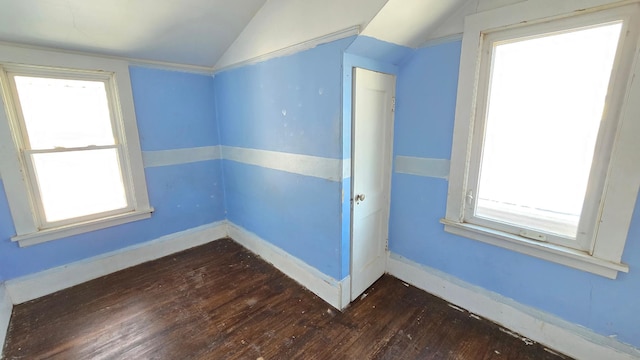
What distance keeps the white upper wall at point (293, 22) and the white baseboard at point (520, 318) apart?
6.85ft

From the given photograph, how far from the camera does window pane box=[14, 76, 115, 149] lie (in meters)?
2.20

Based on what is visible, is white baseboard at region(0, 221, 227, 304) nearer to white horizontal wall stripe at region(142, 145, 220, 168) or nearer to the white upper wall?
white horizontal wall stripe at region(142, 145, 220, 168)

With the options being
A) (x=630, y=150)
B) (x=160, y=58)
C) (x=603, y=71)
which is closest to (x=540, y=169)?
(x=630, y=150)

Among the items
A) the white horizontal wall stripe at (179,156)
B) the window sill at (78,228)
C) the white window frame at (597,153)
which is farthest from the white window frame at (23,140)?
the white window frame at (597,153)

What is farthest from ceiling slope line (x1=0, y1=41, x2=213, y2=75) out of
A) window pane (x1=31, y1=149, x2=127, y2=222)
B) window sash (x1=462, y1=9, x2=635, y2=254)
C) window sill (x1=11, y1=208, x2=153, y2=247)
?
window sash (x1=462, y1=9, x2=635, y2=254)

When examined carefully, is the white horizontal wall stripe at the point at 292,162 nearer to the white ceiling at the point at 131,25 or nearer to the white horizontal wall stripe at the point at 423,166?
the white horizontal wall stripe at the point at 423,166

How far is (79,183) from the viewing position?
8.14 ft

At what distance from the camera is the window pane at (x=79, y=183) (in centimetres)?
233

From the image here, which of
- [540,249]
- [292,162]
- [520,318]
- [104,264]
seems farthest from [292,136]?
[104,264]

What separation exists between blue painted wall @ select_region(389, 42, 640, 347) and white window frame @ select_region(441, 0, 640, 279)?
0.21ft

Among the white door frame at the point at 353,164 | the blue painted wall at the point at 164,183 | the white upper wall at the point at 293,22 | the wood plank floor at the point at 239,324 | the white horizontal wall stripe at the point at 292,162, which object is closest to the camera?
the white upper wall at the point at 293,22

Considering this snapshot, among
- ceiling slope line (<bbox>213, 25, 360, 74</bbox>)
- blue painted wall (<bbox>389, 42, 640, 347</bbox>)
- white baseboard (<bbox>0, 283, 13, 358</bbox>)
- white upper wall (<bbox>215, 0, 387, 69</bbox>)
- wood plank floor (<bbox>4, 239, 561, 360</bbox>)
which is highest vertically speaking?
white upper wall (<bbox>215, 0, 387, 69</bbox>)

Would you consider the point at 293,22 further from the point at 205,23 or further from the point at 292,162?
the point at 292,162

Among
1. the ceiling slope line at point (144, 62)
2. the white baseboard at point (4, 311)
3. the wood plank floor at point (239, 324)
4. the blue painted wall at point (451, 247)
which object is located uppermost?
the ceiling slope line at point (144, 62)
